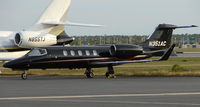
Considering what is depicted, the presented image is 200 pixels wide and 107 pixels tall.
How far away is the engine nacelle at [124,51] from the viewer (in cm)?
3306

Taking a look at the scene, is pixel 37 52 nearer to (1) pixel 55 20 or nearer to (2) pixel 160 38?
(2) pixel 160 38

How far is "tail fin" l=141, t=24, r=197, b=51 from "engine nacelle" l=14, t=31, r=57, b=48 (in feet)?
47.4

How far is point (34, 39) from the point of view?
47.7 meters

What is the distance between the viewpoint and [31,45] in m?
46.8

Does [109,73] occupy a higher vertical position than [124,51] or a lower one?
lower

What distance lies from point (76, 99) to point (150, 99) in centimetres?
245

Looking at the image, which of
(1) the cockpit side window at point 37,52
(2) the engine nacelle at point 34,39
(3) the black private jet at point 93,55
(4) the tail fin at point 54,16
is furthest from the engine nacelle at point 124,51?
(4) the tail fin at point 54,16

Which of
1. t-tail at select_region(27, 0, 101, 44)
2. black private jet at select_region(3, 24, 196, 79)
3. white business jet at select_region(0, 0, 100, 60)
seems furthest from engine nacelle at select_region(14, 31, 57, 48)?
black private jet at select_region(3, 24, 196, 79)

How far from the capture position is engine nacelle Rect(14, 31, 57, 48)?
151 feet

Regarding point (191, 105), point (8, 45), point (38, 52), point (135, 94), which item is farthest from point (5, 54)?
point (191, 105)

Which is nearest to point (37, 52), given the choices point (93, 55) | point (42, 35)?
point (93, 55)

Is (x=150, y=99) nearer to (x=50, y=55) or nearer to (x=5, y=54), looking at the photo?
(x=50, y=55)

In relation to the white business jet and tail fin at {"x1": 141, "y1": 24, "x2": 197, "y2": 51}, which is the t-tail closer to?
the white business jet

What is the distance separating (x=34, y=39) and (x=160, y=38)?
52.3ft
